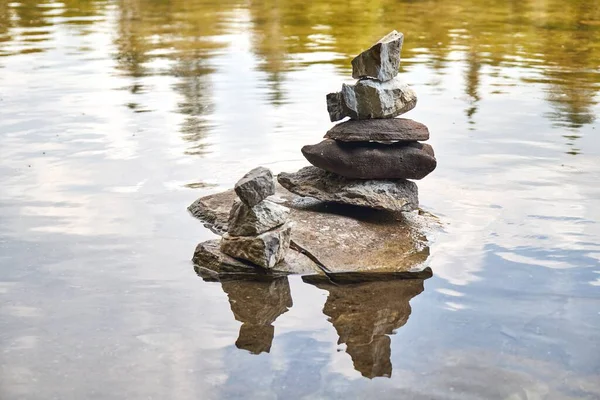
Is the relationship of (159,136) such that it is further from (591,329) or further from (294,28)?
(294,28)

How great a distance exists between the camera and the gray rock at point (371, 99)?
25.0ft

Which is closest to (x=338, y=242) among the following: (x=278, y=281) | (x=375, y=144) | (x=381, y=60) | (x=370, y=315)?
(x=278, y=281)

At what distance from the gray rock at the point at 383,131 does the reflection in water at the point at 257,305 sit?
5.75ft

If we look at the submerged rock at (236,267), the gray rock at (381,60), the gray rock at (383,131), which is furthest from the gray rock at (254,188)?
the gray rock at (381,60)

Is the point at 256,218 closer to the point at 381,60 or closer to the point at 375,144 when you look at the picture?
the point at 375,144

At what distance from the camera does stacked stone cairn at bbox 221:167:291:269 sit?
21.3ft

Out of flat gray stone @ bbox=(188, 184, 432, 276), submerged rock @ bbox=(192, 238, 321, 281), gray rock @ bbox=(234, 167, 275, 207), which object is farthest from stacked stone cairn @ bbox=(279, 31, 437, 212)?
gray rock @ bbox=(234, 167, 275, 207)

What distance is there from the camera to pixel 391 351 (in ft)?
17.2

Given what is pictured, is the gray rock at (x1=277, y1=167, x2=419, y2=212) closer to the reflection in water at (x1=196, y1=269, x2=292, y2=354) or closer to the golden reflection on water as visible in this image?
the reflection in water at (x1=196, y1=269, x2=292, y2=354)

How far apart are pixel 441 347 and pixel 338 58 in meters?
12.4

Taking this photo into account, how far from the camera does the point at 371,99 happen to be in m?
7.63

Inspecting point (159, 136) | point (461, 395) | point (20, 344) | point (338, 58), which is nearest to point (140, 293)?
point (20, 344)

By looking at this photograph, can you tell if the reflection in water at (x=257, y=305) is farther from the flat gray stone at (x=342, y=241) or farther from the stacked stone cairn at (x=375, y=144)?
the stacked stone cairn at (x=375, y=144)

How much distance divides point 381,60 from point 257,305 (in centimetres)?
271
